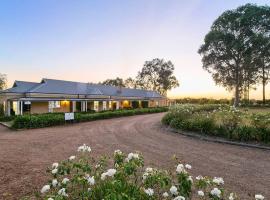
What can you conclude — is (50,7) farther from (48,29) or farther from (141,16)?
(141,16)

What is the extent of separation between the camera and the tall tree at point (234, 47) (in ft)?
121

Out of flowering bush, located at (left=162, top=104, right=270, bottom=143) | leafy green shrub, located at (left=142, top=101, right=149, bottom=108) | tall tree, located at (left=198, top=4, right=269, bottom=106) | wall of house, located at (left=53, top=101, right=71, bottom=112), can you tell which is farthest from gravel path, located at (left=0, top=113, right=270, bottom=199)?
leafy green shrub, located at (left=142, top=101, right=149, bottom=108)

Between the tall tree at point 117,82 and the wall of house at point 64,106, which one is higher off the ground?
the tall tree at point 117,82

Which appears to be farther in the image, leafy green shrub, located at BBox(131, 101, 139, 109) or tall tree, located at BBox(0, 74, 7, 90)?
tall tree, located at BBox(0, 74, 7, 90)

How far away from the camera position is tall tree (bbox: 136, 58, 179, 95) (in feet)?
234

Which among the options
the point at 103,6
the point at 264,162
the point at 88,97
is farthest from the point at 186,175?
the point at 88,97

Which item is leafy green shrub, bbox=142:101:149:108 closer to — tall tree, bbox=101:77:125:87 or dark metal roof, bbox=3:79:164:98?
dark metal roof, bbox=3:79:164:98

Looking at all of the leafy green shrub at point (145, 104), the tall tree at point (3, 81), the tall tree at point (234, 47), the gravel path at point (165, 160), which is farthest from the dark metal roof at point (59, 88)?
the tall tree at point (3, 81)

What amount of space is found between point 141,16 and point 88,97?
1982cm

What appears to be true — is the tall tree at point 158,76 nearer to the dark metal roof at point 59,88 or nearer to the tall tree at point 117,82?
the tall tree at point 117,82

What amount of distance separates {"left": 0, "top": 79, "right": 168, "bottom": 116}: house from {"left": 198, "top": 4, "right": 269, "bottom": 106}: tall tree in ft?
61.1

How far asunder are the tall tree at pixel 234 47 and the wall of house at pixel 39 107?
28.9 meters

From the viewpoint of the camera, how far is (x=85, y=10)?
1694cm

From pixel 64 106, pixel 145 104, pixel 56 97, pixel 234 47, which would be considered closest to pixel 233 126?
pixel 56 97
